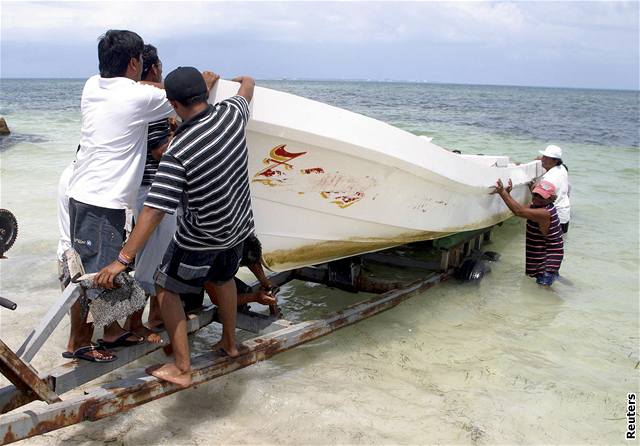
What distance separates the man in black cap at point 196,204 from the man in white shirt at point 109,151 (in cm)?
29

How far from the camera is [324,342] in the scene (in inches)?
158

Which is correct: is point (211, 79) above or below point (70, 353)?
above

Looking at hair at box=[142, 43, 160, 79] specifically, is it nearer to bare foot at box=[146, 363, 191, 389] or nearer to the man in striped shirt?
bare foot at box=[146, 363, 191, 389]

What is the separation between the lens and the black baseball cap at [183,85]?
2.48 m

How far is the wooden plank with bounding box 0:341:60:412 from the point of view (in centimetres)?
226

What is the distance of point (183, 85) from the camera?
8.13 feet

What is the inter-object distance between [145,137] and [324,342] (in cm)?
192

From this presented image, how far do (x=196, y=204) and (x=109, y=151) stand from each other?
566 millimetres

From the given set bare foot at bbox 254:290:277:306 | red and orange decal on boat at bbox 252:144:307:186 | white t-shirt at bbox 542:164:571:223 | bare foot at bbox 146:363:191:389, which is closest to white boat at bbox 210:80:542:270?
red and orange decal on boat at bbox 252:144:307:186

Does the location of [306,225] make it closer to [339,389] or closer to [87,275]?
[339,389]

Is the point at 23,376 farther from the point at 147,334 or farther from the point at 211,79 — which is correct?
the point at 211,79

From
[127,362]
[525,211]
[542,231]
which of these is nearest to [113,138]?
[127,362]

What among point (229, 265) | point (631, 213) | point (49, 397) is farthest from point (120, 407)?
point (631, 213)

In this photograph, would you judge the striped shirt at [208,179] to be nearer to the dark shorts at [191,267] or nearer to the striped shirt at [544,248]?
the dark shorts at [191,267]
